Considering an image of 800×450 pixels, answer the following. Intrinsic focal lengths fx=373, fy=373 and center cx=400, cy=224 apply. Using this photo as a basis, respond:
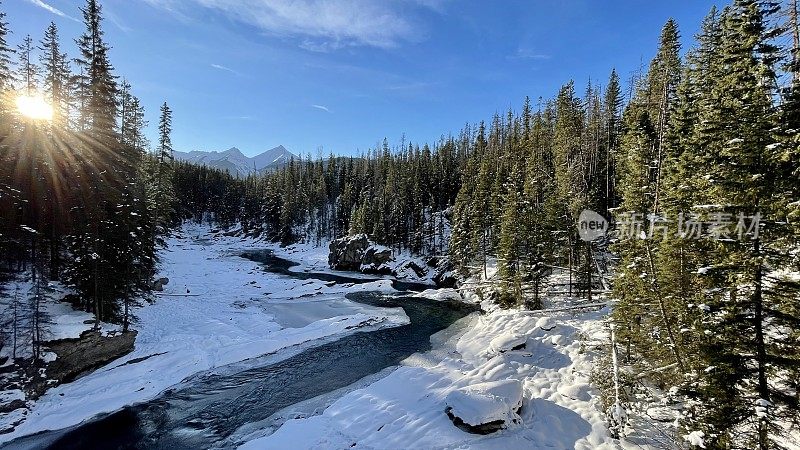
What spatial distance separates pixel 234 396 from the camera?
19344mm

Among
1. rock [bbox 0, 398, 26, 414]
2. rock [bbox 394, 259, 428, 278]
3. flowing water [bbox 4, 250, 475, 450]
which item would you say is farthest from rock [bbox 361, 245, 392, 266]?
rock [bbox 0, 398, 26, 414]

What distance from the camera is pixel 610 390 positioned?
14734mm

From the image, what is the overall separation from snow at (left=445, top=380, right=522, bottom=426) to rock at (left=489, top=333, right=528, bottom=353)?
667cm

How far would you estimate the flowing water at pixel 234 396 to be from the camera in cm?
1554

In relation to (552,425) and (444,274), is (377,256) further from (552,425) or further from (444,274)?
(552,425)

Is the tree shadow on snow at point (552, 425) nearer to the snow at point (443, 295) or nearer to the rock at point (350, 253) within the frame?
the snow at point (443, 295)

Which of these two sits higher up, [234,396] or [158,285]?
[158,285]

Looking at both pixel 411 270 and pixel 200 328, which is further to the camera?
pixel 411 270

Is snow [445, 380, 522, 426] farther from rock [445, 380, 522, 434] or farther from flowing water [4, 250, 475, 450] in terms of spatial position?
flowing water [4, 250, 475, 450]

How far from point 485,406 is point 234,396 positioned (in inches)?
510

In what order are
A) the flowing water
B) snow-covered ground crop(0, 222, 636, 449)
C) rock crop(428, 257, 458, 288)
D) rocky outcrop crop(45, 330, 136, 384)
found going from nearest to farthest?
snow-covered ground crop(0, 222, 636, 449)
the flowing water
rocky outcrop crop(45, 330, 136, 384)
rock crop(428, 257, 458, 288)

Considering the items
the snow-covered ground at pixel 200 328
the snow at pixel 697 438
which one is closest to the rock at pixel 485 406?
the snow at pixel 697 438

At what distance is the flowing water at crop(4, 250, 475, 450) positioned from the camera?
15.5 metres

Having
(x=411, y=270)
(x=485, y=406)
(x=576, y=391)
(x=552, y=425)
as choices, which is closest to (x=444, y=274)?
(x=411, y=270)
